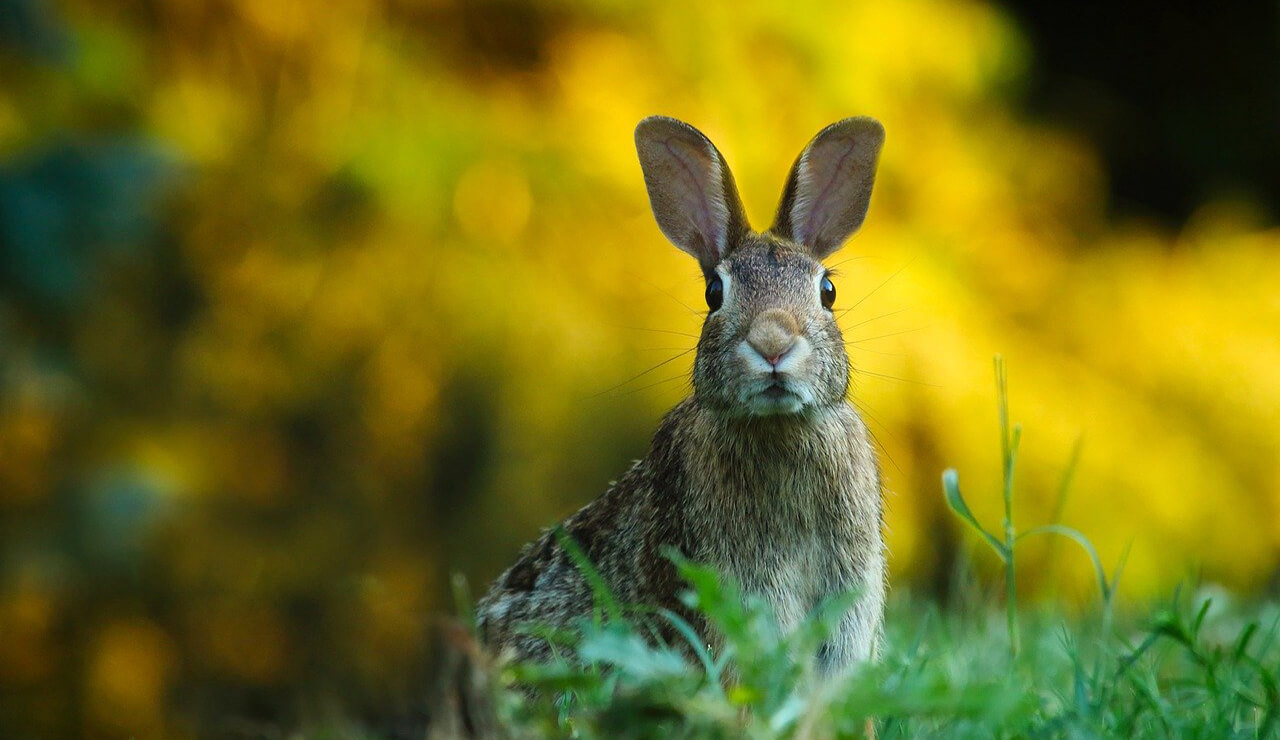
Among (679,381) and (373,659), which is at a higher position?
(679,381)

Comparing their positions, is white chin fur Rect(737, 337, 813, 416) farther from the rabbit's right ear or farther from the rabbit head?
the rabbit's right ear

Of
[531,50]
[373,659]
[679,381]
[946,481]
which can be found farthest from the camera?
[531,50]

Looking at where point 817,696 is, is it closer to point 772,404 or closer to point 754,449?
point 772,404

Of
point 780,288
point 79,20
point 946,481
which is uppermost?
point 79,20

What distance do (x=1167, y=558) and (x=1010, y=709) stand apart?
5.16 m

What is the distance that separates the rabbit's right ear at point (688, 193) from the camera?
2.90 metres

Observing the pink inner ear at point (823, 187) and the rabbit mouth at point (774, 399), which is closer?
the rabbit mouth at point (774, 399)

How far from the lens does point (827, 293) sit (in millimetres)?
2889

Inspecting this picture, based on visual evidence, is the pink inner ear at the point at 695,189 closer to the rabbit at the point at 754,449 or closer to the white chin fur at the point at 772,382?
the rabbit at the point at 754,449

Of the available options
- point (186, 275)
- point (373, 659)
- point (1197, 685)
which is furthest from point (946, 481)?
point (186, 275)

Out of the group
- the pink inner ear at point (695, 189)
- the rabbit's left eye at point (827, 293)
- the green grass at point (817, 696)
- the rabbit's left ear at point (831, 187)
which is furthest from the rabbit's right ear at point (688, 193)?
the green grass at point (817, 696)

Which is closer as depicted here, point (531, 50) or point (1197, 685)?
point (1197, 685)

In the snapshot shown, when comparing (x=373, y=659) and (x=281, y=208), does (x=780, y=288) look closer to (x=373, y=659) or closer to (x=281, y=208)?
(x=373, y=659)

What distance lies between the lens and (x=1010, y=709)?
1553 mm
